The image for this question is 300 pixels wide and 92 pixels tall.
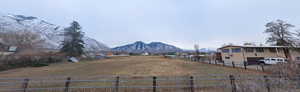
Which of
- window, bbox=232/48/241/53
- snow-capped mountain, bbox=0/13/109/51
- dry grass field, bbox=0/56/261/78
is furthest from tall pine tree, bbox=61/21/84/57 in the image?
snow-capped mountain, bbox=0/13/109/51

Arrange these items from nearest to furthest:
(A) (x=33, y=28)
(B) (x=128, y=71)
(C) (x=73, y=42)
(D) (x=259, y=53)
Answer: (B) (x=128, y=71)
(D) (x=259, y=53)
(C) (x=73, y=42)
(A) (x=33, y=28)

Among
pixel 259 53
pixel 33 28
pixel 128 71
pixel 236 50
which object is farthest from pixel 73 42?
pixel 33 28

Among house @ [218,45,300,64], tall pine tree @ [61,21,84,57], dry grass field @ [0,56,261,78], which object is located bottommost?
dry grass field @ [0,56,261,78]

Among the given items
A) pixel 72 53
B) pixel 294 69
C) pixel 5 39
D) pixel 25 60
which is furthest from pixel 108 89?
pixel 5 39

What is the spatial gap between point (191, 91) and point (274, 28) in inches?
1449

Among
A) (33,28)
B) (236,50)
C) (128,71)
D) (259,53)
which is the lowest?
(128,71)

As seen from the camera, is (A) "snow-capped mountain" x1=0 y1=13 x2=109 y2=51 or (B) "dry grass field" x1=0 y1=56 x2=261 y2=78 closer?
(B) "dry grass field" x1=0 y1=56 x2=261 y2=78

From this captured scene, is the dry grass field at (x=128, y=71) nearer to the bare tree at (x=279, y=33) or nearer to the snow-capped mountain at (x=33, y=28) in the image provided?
the bare tree at (x=279, y=33)

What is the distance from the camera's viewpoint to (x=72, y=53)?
123 feet

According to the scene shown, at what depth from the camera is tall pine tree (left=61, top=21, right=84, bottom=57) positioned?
37.5m

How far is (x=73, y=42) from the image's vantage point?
38875mm

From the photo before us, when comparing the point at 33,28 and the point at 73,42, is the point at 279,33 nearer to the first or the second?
the point at 73,42

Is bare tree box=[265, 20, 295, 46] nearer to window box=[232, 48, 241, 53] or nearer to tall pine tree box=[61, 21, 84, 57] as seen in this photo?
window box=[232, 48, 241, 53]

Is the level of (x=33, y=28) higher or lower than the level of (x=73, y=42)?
higher
